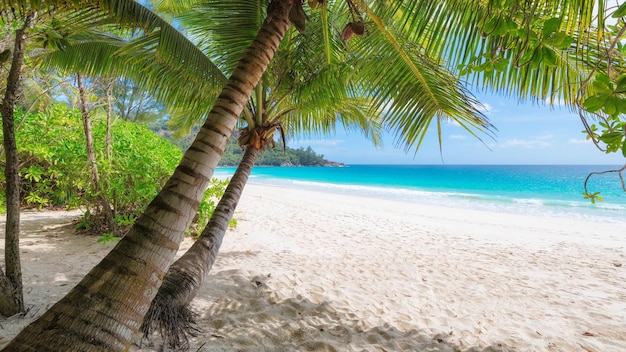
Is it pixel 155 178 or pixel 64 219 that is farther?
pixel 64 219

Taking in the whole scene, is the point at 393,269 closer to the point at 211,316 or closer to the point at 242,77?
the point at 211,316

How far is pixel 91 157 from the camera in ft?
15.3

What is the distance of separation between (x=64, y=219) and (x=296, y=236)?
4.64 m

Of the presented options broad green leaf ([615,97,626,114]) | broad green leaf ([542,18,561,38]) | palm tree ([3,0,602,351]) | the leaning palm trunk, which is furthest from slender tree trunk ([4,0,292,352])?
broad green leaf ([615,97,626,114])

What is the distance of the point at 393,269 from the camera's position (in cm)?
496

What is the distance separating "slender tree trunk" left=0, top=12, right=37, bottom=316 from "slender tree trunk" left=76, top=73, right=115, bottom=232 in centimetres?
219

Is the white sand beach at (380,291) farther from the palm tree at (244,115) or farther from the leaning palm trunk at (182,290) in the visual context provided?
the palm tree at (244,115)

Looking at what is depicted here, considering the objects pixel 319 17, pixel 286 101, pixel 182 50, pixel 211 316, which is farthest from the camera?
pixel 286 101

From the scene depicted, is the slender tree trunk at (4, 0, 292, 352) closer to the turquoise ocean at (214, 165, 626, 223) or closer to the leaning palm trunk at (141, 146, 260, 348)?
the leaning palm trunk at (141, 146, 260, 348)

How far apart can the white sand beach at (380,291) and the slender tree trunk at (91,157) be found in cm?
52

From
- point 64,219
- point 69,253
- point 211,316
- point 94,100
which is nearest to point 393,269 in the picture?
point 211,316

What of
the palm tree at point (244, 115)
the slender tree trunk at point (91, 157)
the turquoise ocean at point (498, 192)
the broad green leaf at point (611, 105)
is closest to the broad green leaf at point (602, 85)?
the broad green leaf at point (611, 105)

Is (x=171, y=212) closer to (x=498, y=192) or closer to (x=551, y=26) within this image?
(x=551, y=26)

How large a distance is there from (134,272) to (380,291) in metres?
3.31
